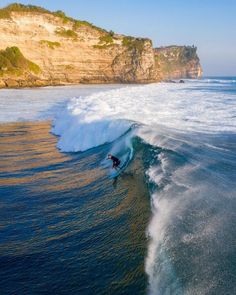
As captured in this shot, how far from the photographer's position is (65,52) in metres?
86.9

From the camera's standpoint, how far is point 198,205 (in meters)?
5.87

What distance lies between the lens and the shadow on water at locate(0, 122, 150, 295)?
4500 mm

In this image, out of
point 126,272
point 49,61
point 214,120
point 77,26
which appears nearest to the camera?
point 126,272

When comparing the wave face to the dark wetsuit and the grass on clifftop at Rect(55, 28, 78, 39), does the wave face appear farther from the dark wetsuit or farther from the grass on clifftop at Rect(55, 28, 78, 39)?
the grass on clifftop at Rect(55, 28, 78, 39)

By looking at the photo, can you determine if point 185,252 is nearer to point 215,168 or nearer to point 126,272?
point 126,272

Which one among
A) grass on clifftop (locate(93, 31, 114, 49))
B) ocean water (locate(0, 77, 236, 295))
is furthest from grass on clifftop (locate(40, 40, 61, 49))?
ocean water (locate(0, 77, 236, 295))

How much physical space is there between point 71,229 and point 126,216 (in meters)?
0.96

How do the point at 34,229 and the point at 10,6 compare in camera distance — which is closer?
the point at 34,229

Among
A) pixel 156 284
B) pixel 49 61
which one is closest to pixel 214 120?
pixel 156 284

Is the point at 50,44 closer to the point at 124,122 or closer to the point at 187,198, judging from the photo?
the point at 124,122

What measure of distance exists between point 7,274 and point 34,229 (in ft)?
4.67

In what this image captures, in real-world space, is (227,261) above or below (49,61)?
above

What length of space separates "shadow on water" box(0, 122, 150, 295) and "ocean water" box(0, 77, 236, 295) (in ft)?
0.06

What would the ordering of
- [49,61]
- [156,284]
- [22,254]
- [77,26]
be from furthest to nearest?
1. [77,26]
2. [49,61]
3. [22,254]
4. [156,284]
